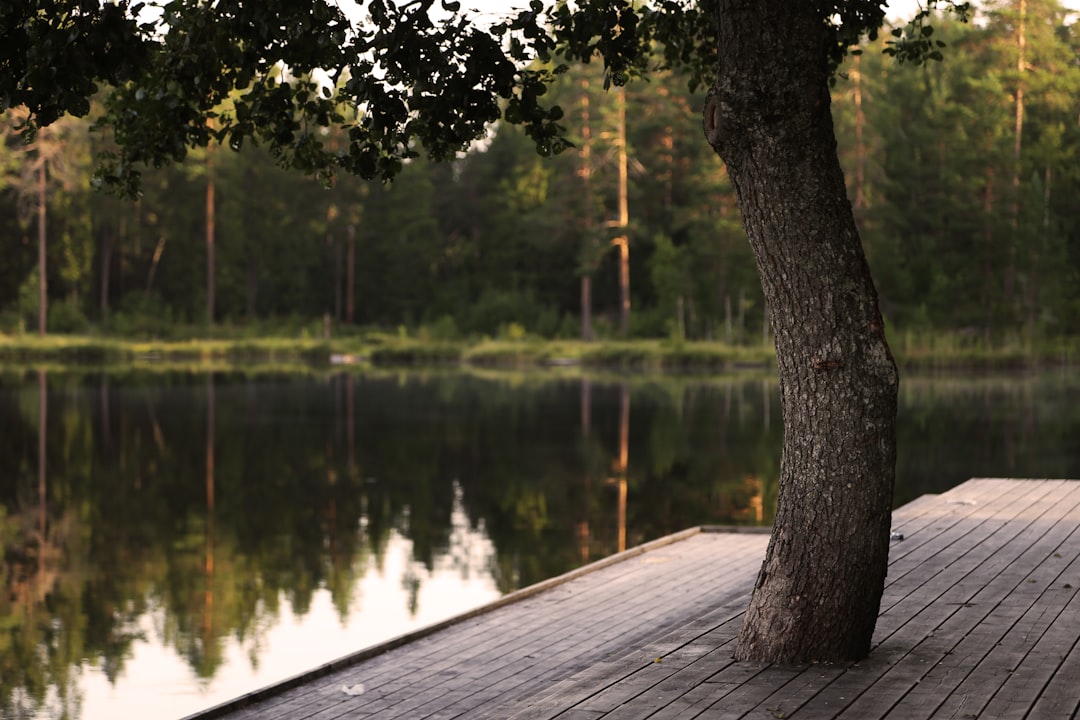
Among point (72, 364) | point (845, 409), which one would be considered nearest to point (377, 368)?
point (72, 364)

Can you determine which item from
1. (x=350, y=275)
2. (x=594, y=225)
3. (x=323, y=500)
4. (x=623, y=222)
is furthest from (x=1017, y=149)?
(x=323, y=500)

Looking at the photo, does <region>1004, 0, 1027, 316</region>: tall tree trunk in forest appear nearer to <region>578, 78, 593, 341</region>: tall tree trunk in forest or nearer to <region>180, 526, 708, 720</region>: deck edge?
<region>578, 78, 593, 341</region>: tall tree trunk in forest

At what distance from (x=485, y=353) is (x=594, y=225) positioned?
406 inches

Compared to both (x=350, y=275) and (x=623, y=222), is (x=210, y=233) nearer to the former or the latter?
(x=350, y=275)

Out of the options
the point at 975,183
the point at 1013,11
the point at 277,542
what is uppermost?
the point at 1013,11

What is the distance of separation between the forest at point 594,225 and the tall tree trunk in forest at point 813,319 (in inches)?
1514

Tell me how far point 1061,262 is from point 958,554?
40.2 meters

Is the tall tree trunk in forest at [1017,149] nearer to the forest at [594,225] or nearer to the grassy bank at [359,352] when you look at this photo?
the forest at [594,225]

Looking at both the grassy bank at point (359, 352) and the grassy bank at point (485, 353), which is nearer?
the grassy bank at point (485, 353)

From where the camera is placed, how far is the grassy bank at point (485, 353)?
151 ft

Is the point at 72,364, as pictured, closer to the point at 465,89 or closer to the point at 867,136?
the point at 867,136

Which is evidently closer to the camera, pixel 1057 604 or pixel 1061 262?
pixel 1057 604

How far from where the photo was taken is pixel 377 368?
164 ft

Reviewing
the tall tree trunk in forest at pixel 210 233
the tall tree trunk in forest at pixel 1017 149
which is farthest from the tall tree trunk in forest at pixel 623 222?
the tall tree trunk in forest at pixel 210 233
